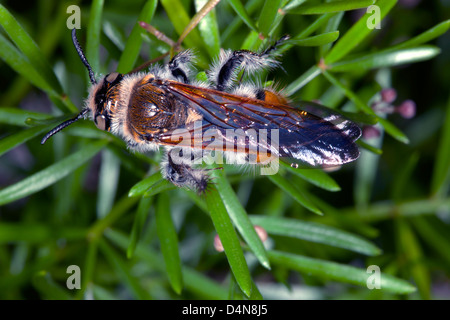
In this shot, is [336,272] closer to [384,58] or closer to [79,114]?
[384,58]

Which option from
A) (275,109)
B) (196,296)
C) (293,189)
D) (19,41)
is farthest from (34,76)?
(196,296)

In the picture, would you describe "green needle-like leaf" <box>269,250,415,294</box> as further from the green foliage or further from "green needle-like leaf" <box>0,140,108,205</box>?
"green needle-like leaf" <box>0,140,108,205</box>

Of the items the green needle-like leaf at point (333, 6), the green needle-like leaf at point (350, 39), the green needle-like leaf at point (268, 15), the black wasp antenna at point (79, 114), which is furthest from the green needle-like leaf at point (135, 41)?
the green needle-like leaf at point (350, 39)

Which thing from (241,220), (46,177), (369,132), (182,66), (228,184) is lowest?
(241,220)

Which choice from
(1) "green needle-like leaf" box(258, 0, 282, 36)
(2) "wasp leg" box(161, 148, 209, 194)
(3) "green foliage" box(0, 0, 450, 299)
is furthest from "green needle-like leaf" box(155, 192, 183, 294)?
(1) "green needle-like leaf" box(258, 0, 282, 36)

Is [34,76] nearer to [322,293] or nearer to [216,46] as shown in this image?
[216,46]

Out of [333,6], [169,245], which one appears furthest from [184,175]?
[333,6]
